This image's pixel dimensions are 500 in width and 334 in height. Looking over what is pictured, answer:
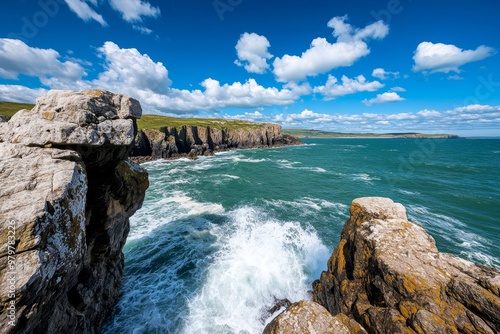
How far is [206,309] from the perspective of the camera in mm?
14242

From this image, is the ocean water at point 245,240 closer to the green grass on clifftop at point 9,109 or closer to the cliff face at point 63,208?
the cliff face at point 63,208

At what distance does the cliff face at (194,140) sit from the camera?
7425 centimetres

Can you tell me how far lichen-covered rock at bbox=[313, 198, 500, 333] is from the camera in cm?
605

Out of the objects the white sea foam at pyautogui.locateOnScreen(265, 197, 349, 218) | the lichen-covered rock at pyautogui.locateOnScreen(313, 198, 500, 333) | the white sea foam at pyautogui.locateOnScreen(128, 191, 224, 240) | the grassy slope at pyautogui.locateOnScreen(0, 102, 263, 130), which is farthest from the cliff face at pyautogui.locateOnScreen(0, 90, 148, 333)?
the grassy slope at pyautogui.locateOnScreen(0, 102, 263, 130)

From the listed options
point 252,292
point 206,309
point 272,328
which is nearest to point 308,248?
point 252,292

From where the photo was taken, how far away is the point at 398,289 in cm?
732

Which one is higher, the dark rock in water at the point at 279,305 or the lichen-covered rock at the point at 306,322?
the lichen-covered rock at the point at 306,322

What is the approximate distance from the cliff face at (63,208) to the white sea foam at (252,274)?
22.4ft

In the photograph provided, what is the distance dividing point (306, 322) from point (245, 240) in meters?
16.9

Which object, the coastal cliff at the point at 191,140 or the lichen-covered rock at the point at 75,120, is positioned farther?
the coastal cliff at the point at 191,140

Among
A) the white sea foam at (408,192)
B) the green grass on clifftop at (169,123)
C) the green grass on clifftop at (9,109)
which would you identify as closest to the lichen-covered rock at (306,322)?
the white sea foam at (408,192)

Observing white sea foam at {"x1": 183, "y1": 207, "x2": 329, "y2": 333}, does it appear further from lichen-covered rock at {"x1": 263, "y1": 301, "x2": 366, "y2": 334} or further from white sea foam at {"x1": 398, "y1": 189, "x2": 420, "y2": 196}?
white sea foam at {"x1": 398, "y1": 189, "x2": 420, "y2": 196}

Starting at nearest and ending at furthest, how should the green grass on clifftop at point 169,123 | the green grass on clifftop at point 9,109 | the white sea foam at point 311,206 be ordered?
the white sea foam at point 311,206, the green grass on clifftop at point 9,109, the green grass on clifftop at point 169,123

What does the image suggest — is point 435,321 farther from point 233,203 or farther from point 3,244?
point 233,203
